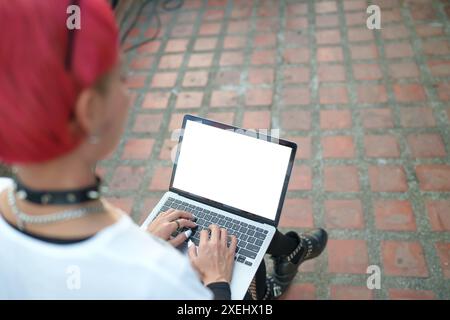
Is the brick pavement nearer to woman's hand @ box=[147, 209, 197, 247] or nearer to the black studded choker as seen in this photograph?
woman's hand @ box=[147, 209, 197, 247]

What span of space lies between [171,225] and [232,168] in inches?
10.7

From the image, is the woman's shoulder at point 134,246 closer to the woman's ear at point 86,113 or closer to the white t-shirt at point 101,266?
the white t-shirt at point 101,266

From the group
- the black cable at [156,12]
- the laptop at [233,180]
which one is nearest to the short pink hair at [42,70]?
the laptop at [233,180]

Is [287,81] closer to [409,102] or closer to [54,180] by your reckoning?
[409,102]

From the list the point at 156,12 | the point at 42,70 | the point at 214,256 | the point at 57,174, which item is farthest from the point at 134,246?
the point at 156,12

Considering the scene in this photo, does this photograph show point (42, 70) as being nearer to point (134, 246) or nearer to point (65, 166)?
point (65, 166)

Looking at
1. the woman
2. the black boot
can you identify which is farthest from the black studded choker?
the black boot

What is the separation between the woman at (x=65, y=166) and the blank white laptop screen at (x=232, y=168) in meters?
0.53

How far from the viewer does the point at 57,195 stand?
65 centimetres

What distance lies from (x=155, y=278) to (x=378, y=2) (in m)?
2.66

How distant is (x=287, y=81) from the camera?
234 centimetres

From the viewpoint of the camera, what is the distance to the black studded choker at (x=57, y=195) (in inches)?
25.5

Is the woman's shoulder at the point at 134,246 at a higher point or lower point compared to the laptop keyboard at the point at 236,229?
higher

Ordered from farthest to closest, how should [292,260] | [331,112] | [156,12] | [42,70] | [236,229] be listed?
[156,12] → [331,112] → [292,260] → [236,229] → [42,70]
